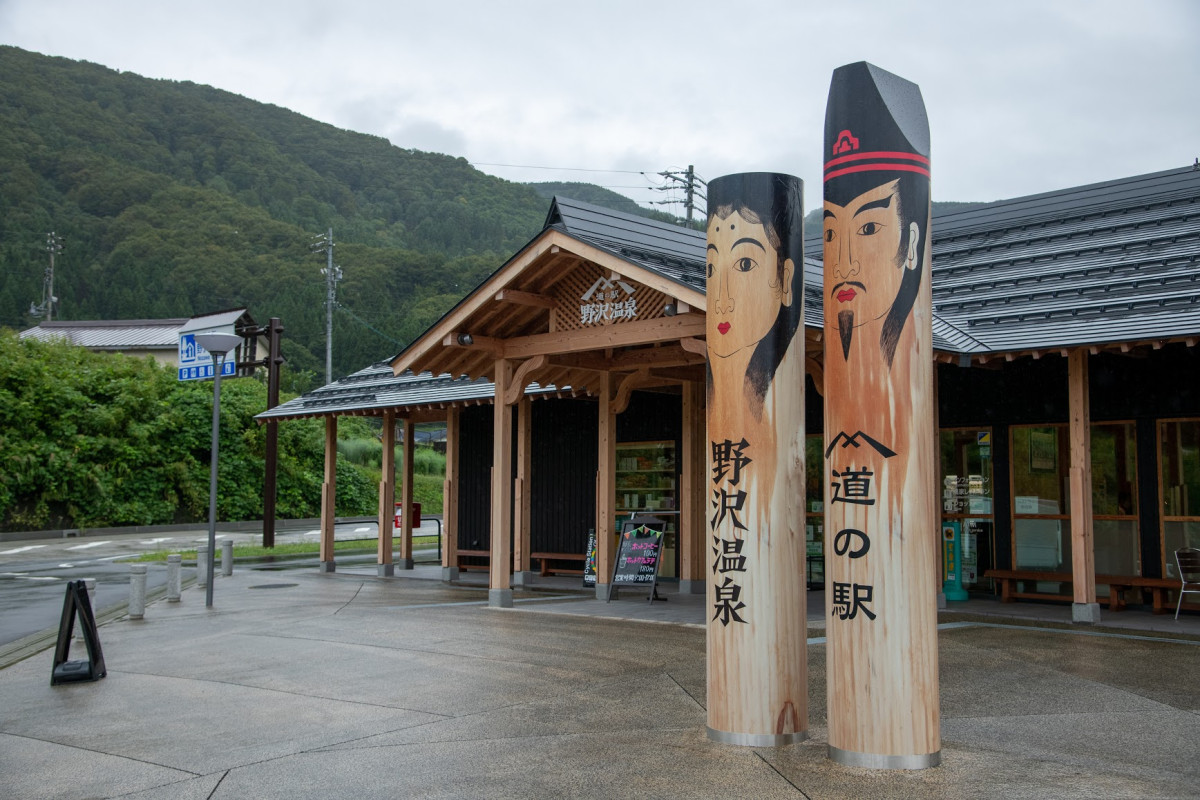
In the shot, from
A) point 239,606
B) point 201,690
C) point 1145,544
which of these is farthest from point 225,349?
point 1145,544

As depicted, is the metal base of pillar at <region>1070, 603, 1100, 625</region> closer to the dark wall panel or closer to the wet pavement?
the wet pavement

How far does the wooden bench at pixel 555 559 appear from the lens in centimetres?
1834

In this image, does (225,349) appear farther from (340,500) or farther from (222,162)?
(222,162)

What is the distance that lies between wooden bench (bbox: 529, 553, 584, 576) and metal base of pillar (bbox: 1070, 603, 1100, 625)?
8.85 meters

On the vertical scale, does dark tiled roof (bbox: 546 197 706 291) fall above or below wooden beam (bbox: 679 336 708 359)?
above

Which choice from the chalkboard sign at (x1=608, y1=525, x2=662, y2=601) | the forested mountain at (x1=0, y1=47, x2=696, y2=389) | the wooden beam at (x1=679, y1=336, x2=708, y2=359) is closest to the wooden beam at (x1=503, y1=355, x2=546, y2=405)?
the wooden beam at (x1=679, y1=336, x2=708, y2=359)

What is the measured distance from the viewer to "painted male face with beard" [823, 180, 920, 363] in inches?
221

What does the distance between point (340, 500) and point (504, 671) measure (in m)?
33.0

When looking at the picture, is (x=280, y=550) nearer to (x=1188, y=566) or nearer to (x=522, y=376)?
(x=522, y=376)

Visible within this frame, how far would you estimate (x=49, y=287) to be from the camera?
5809 cm

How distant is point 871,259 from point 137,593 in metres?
10.4

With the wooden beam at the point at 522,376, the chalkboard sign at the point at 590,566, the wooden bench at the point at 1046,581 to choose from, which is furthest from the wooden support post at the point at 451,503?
the wooden bench at the point at 1046,581

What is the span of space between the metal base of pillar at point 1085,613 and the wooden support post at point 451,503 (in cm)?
992

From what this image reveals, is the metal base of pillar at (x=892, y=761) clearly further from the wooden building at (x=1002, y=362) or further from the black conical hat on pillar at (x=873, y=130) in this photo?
the wooden building at (x=1002, y=362)
